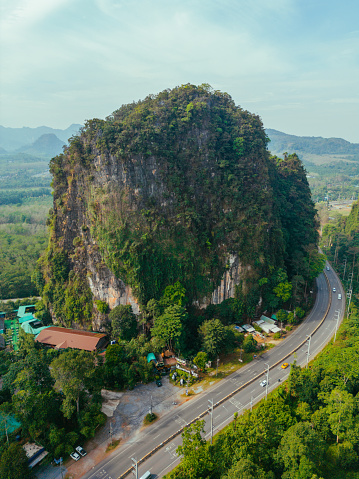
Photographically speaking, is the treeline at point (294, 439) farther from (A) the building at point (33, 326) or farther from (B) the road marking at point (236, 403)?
(A) the building at point (33, 326)

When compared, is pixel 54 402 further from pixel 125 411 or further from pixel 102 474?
pixel 125 411

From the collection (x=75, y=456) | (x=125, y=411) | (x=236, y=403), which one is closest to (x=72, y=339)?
(x=125, y=411)

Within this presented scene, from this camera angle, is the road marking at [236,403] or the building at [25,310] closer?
the road marking at [236,403]

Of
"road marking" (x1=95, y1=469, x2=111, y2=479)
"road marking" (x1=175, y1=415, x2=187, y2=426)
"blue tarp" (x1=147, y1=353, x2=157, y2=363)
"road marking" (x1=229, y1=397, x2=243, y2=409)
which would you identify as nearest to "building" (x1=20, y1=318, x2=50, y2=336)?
"blue tarp" (x1=147, y1=353, x2=157, y2=363)

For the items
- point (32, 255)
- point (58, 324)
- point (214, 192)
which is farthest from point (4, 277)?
point (214, 192)

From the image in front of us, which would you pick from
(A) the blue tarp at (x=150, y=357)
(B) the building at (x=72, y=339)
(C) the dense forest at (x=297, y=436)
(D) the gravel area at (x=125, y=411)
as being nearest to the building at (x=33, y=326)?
(B) the building at (x=72, y=339)

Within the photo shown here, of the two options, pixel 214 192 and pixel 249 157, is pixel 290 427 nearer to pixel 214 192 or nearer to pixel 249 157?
pixel 214 192
